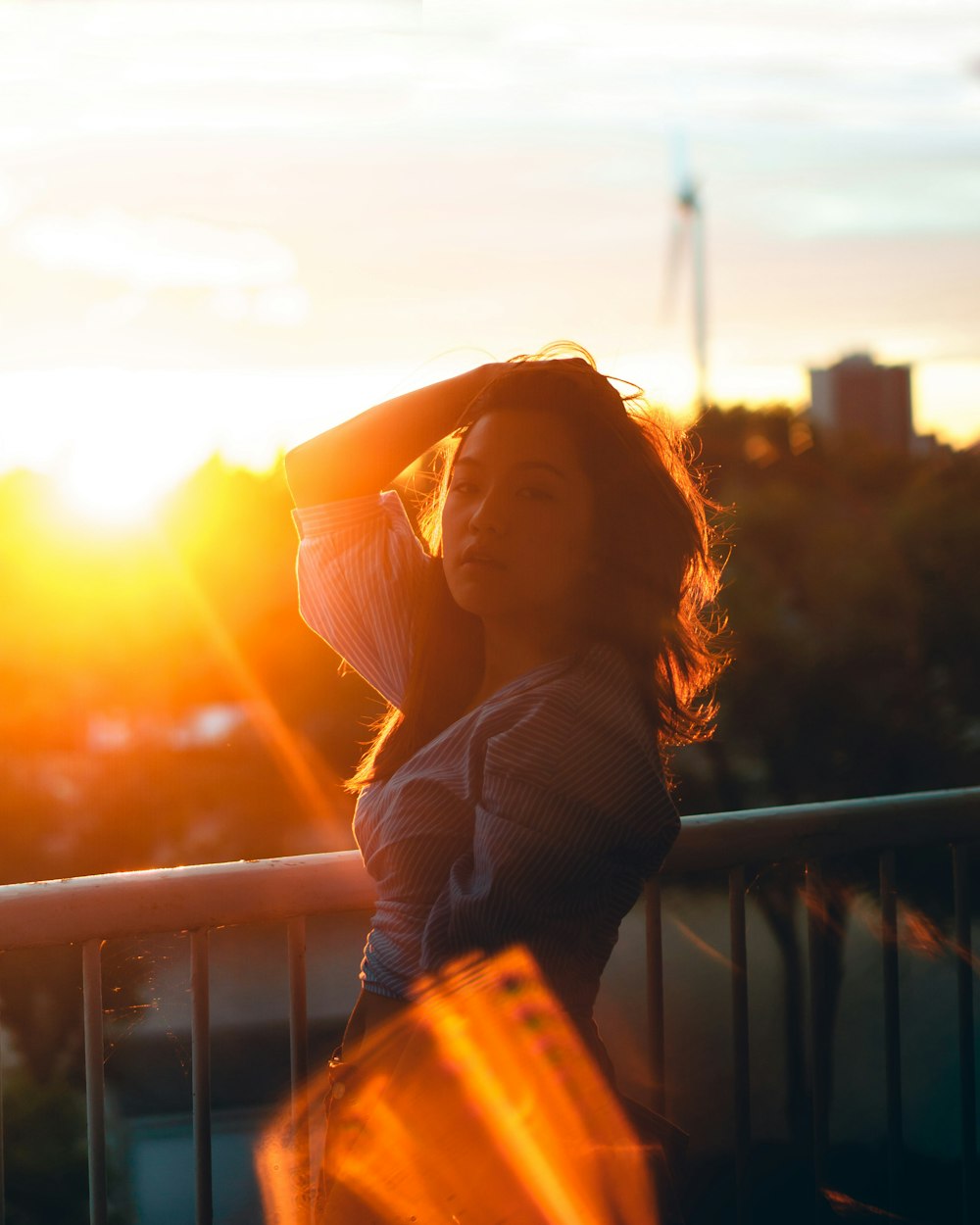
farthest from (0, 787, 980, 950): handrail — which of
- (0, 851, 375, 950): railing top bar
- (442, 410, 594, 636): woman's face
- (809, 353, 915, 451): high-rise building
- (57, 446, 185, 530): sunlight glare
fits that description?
(809, 353, 915, 451): high-rise building

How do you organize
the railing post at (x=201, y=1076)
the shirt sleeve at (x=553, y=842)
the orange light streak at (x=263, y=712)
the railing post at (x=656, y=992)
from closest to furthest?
the shirt sleeve at (x=553, y=842) → the railing post at (x=201, y=1076) → the railing post at (x=656, y=992) → the orange light streak at (x=263, y=712)

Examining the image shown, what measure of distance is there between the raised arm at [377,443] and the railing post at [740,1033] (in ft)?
2.93

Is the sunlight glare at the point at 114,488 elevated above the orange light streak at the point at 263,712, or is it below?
above

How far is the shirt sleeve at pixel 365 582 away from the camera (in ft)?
6.15

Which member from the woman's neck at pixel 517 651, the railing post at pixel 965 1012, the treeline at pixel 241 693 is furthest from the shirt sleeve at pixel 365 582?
the treeline at pixel 241 693

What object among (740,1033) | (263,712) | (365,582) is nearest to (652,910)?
(740,1033)

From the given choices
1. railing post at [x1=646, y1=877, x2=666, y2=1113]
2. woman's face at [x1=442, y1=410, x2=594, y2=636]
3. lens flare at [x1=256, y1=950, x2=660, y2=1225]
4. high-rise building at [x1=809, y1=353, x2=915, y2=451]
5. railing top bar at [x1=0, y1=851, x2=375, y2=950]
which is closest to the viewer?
lens flare at [x1=256, y1=950, x2=660, y2=1225]

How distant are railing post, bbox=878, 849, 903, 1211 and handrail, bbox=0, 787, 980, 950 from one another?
2.7 inches

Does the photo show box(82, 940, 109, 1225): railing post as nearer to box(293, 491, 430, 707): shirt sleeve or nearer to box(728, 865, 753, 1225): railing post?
box(293, 491, 430, 707): shirt sleeve

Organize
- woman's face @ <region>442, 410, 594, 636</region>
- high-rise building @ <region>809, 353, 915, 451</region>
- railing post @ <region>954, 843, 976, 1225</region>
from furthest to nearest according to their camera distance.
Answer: high-rise building @ <region>809, 353, 915, 451</region> < railing post @ <region>954, 843, 976, 1225</region> < woman's face @ <region>442, 410, 594, 636</region>

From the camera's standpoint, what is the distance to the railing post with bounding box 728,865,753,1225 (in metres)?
2.14

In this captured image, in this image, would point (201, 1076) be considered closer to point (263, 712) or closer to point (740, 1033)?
point (740, 1033)

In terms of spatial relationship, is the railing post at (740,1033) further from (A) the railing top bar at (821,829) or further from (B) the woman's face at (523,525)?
(B) the woman's face at (523,525)

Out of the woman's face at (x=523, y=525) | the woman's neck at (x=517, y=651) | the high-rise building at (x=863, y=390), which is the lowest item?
the woman's neck at (x=517, y=651)
